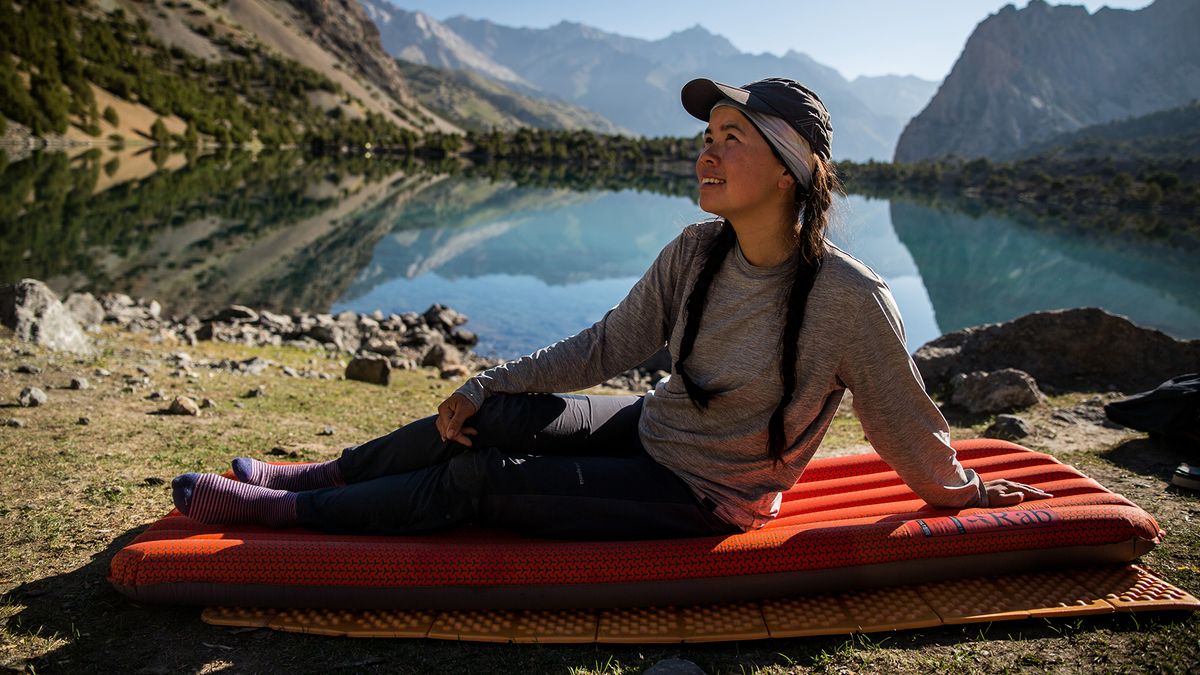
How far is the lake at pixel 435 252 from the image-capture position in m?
22.1

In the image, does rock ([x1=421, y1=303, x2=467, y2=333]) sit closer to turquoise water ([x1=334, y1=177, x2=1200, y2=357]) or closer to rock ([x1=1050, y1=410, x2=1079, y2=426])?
turquoise water ([x1=334, y1=177, x2=1200, y2=357])

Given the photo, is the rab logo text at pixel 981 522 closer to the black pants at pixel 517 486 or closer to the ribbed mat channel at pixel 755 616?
the ribbed mat channel at pixel 755 616

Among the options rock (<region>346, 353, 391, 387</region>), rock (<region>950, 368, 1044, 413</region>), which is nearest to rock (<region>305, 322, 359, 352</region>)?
rock (<region>346, 353, 391, 387</region>)

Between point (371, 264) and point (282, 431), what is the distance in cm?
2133

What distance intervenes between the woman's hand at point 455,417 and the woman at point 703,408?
1 cm

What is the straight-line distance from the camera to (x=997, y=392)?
9.79 m

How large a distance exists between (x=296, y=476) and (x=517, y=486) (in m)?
1.56

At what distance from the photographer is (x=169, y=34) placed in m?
117

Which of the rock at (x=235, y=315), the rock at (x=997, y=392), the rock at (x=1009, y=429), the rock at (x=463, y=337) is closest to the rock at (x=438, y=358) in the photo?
the rock at (x=463, y=337)

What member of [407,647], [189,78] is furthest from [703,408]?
[189,78]

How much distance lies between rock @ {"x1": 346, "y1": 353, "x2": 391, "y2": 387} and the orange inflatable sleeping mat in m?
7.34

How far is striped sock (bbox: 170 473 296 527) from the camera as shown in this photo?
171 inches

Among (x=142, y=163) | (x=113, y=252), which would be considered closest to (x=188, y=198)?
(x=113, y=252)

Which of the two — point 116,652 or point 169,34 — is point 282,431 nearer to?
point 116,652
